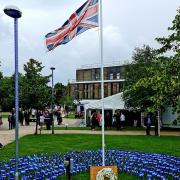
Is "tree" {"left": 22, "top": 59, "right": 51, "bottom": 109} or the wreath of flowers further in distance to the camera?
"tree" {"left": 22, "top": 59, "right": 51, "bottom": 109}

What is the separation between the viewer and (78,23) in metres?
13.2

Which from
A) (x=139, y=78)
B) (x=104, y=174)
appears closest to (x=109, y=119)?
(x=139, y=78)

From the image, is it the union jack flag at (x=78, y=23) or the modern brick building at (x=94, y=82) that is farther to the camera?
the modern brick building at (x=94, y=82)

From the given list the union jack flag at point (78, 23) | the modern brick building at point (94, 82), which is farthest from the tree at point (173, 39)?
the modern brick building at point (94, 82)

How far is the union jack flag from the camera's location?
1322 cm

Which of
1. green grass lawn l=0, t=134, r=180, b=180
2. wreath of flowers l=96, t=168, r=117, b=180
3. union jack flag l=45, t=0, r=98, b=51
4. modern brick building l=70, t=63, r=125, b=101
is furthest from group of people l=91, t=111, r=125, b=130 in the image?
modern brick building l=70, t=63, r=125, b=101

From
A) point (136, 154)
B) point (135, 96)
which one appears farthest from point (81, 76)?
point (136, 154)

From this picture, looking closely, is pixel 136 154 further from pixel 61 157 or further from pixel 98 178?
pixel 98 178

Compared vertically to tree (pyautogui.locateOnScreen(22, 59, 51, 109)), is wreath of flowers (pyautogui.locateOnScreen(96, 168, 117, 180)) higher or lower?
lower

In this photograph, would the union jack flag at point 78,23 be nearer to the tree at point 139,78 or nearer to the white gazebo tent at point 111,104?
the tree at point 139,78

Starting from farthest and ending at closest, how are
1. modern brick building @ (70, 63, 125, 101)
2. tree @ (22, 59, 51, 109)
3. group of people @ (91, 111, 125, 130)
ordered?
modern brick building @ (70, 63, 125, 101) < group of people @ (91, 111, 125, 130) < tree @ (22, 59, 51, 109)

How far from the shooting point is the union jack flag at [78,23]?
43.4 ft

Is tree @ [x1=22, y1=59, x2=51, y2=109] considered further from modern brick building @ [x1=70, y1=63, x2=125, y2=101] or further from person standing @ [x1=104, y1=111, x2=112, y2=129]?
modern brick building @ [x1=70, y1=63, x2=125, y2=101]

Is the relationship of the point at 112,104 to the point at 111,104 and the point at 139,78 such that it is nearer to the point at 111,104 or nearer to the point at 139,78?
the point at 111,104
